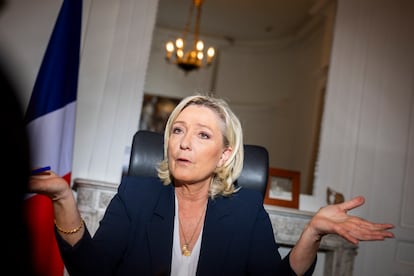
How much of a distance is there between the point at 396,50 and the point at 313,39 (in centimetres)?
233

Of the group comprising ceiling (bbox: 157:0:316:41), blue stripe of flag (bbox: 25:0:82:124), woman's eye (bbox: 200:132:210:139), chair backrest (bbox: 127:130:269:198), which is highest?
ceiling (bbox: 157:0:316:41)

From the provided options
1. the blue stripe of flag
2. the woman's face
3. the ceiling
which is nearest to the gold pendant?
the woman's face

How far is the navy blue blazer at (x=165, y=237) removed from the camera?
4.87 feet

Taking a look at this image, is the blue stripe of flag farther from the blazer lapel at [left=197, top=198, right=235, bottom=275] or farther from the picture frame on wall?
the picture frame on wall

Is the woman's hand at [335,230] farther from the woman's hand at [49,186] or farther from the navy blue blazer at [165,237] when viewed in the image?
the woman's hand at [49,186]

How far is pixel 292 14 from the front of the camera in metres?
5.76

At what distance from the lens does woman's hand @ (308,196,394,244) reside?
47.8 inches

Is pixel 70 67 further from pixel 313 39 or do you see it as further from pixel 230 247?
pixel 313 39

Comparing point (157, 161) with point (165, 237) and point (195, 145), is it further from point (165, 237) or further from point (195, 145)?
point (165, 237)

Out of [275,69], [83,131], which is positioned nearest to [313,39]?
[275,69]

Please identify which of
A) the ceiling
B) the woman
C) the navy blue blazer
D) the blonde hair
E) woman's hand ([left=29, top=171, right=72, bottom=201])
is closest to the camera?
woman's hand ([left=29, top=171, right=72, bottom=201])

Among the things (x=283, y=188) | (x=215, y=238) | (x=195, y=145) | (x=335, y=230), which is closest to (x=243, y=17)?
(x=283, y=188)

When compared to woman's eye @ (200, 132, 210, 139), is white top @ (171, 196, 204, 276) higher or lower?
lower

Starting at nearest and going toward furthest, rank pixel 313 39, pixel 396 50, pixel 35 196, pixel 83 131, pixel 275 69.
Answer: pixel 35 196 → pixel 83 131 → pixel 396 50 → pixel 313 39 → pixel 275 69
